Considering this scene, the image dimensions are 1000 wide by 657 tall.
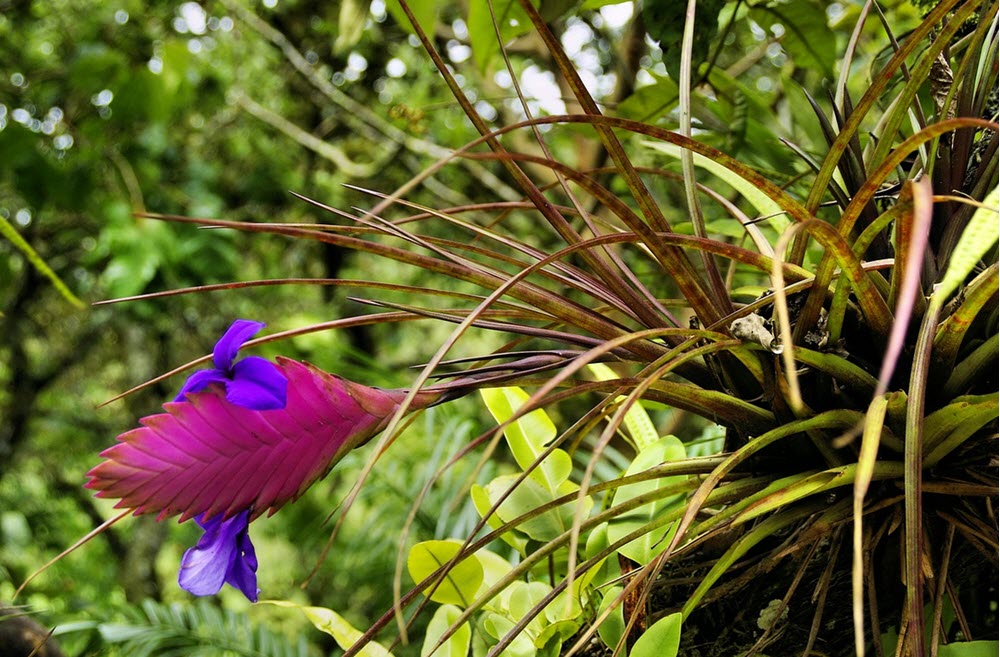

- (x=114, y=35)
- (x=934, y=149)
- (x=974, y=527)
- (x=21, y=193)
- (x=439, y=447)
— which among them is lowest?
(x=21, y=193)

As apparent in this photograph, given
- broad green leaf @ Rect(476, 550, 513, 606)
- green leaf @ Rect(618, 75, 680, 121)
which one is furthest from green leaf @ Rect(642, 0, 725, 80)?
broad green leaf @ Rect(476, 550, 513, 606)

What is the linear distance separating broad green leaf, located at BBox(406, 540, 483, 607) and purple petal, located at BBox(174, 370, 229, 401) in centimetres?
16

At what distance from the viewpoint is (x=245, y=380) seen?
311 mm

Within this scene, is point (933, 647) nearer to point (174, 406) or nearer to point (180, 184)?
point (174, 406)

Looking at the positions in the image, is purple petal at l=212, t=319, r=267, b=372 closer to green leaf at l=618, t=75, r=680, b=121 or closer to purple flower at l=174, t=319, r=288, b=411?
purple flower at l=174, t=319, r=288, b=411

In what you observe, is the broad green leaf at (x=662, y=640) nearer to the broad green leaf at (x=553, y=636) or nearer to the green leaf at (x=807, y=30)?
the broad green leaf at (x=553, y=636)

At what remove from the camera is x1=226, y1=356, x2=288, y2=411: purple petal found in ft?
1.00

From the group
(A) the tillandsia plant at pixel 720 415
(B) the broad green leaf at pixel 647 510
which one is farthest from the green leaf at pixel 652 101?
(B) the broad green leaf at pixel 647 510

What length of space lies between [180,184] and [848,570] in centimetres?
221

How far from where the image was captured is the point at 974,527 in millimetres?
358

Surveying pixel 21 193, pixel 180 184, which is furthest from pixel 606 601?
pixel 180 184

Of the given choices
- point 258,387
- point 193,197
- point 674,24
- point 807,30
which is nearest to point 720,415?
point 258,387

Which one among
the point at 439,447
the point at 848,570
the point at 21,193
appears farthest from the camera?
the point at 21,193

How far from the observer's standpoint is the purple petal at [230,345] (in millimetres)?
319
